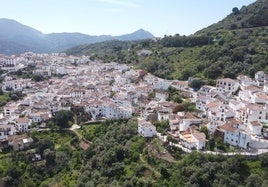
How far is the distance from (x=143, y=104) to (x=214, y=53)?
19152mm

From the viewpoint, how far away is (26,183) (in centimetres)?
3120

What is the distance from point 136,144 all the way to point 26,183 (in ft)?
37.7

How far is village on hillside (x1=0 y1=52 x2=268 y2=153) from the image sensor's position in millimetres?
31725

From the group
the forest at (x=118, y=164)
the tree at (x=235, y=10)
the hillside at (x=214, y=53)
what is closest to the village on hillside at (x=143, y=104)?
the forest at (x=118, y=164)

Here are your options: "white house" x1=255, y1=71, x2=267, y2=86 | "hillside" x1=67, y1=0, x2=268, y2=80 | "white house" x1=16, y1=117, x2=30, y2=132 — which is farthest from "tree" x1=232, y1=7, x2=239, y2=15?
"white house" x1=16, y1=117, x2=30, y2=132

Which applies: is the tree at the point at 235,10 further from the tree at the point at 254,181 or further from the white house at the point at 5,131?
the tree at the point at 254,181

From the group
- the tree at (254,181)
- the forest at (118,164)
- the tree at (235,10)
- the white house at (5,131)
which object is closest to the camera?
the tree at (254,181)

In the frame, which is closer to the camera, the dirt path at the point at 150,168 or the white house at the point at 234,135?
the dirt path at the point at 150,168

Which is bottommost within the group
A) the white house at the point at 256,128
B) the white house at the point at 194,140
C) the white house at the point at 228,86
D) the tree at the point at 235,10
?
the white house at the point at 194,140

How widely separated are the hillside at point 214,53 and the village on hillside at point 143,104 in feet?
13.7

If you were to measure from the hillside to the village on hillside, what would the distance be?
164 inches

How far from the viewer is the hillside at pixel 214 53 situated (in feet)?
167

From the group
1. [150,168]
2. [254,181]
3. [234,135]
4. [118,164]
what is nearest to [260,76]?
[234,135]

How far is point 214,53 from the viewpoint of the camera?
5688 cm
